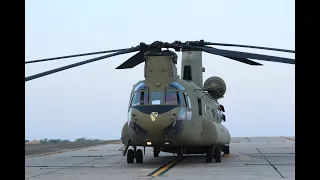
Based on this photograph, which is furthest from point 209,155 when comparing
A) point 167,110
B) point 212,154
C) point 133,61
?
point 133,61

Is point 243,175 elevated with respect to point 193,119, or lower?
lower

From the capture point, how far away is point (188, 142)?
62.0 ft

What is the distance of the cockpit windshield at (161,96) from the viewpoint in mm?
18219

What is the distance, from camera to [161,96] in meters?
18.4

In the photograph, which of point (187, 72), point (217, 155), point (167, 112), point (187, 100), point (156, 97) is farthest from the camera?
point (187, 72)

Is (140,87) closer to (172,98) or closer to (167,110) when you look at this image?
(172,98)

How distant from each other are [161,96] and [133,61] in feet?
7.30
